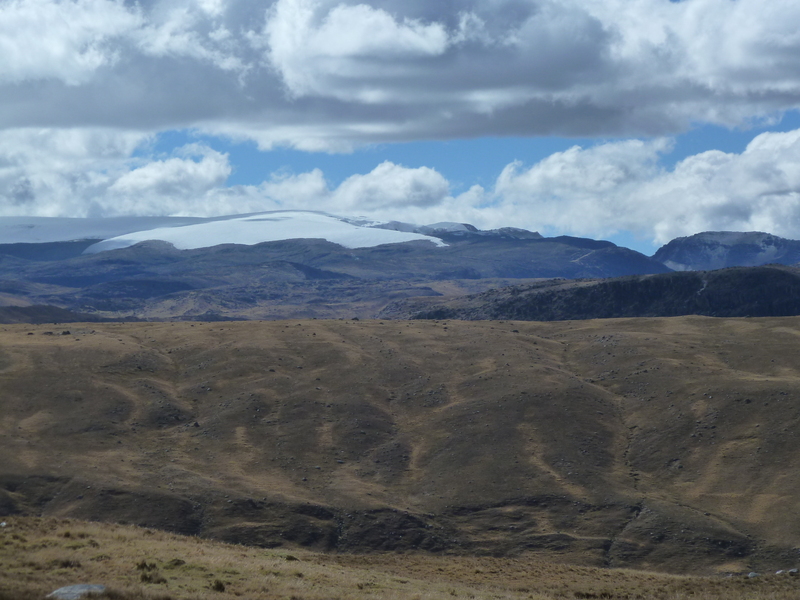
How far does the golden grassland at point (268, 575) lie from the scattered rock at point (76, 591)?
1.44 ft

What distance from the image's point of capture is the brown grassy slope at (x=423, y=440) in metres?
75.8

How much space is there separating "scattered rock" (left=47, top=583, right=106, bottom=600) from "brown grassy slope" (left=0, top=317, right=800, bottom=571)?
44386 millimetres

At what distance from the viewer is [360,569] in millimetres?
45750

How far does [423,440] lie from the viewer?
306 feet

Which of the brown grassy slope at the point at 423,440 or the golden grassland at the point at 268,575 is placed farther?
the brown grassy slope at the point at 423,440

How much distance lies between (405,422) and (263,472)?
59.8 feet

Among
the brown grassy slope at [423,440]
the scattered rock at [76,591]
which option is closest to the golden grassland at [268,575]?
the scattered rock at [76,591]

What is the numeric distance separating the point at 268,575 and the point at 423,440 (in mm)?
57057

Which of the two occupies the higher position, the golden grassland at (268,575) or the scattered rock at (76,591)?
the scattered rock at (76,591)

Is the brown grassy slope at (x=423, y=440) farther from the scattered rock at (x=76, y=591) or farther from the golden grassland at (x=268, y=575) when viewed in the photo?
the scattered rock at (x=76, y=591)

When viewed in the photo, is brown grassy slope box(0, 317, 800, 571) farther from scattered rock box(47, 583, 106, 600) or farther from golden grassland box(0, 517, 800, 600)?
scattered rock box(47, 583, 106, 600)

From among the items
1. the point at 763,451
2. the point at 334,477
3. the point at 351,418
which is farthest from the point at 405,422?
the point at 763,451

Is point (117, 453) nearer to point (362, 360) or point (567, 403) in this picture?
point (362, 360)

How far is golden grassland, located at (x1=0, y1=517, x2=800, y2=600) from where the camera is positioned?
32812mm
